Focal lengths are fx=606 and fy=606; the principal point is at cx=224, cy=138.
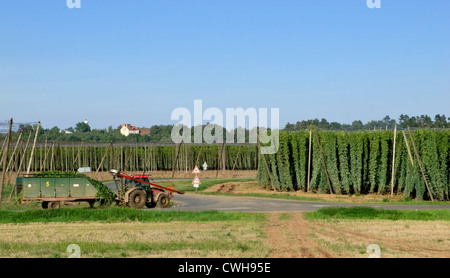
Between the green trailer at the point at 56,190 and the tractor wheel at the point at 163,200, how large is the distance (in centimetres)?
419

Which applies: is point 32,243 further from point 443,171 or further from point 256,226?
point 443,171

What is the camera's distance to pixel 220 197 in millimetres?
48250

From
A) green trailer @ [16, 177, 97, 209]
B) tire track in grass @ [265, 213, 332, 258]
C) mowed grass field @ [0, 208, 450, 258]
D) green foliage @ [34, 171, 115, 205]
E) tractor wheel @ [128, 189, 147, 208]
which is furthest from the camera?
tractor wheel @ [128, 189, 147, 208]

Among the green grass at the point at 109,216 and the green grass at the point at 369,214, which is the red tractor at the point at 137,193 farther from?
the green grass at the point at 369,214

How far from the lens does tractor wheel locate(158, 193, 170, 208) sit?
3784cm

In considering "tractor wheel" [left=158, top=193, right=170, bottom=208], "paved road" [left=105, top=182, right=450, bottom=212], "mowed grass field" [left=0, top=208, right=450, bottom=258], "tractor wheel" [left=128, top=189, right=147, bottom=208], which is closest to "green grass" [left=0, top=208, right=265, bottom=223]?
"mowed grass field" [left=0, top=208, right=450, bottom=258]

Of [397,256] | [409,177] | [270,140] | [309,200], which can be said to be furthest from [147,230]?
[270,140]

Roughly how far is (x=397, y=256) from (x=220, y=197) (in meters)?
30.1

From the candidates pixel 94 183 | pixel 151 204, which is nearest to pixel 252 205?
pixel 151 204

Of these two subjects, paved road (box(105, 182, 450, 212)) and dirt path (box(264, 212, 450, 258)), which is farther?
paved road (box(105, 182, 450, 212))

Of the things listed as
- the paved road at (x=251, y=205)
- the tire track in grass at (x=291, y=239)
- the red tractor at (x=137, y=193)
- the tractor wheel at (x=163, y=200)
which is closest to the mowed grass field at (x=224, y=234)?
the tire track in grass at (x=291, y=239)

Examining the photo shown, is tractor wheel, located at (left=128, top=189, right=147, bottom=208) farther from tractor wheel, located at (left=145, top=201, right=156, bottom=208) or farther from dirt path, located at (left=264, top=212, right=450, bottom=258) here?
dirt path, located at (left=264, top=212, right=450, bottom=258)

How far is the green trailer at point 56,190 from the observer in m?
34.5

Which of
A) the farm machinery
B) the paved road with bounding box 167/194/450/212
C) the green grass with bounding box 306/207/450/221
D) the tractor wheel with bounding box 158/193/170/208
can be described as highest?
the farm machinery
